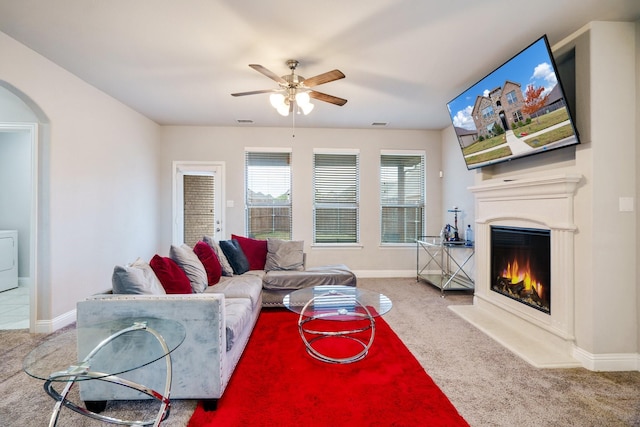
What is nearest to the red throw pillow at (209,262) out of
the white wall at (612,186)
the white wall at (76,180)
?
the white wall at (76,180)

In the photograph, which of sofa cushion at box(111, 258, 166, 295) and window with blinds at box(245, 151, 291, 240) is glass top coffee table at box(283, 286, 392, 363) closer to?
sofa cushion at box(111, 258, 166, 295)

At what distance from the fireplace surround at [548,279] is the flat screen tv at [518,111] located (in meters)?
0.31

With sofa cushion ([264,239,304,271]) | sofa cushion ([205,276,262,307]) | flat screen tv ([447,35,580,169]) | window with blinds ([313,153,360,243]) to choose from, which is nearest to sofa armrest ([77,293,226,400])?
sofa cushion ([205,276,262,307])

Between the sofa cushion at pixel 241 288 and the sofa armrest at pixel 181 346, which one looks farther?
the sofa cushion at pixel 241 288

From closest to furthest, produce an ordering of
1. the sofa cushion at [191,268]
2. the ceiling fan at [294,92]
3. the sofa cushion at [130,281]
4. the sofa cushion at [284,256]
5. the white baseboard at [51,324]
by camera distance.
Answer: the sofa cushion at [130,281] → the ceiling fan at [294,92] → the sofa cushion at [191,268] → the white baseboard at [51,324] → the sofa cushion at [284,256]

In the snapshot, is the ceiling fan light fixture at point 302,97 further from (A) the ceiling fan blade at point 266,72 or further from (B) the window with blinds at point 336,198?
(B) the window with blinds at point 336,198

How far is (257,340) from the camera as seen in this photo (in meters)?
2.70

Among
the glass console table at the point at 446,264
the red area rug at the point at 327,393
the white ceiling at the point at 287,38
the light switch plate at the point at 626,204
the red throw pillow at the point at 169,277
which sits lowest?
the red area rug at the point at 327,393

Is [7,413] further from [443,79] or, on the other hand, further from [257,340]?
[443,79]

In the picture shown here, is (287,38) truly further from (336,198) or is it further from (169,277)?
(336,198)

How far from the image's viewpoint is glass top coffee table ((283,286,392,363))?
2396 millimetres

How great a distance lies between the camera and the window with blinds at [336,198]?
5.28 metres

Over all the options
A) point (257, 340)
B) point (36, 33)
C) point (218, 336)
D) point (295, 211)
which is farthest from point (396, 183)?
point (36, 33)

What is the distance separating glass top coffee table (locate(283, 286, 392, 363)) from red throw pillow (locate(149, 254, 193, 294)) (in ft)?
2.88
